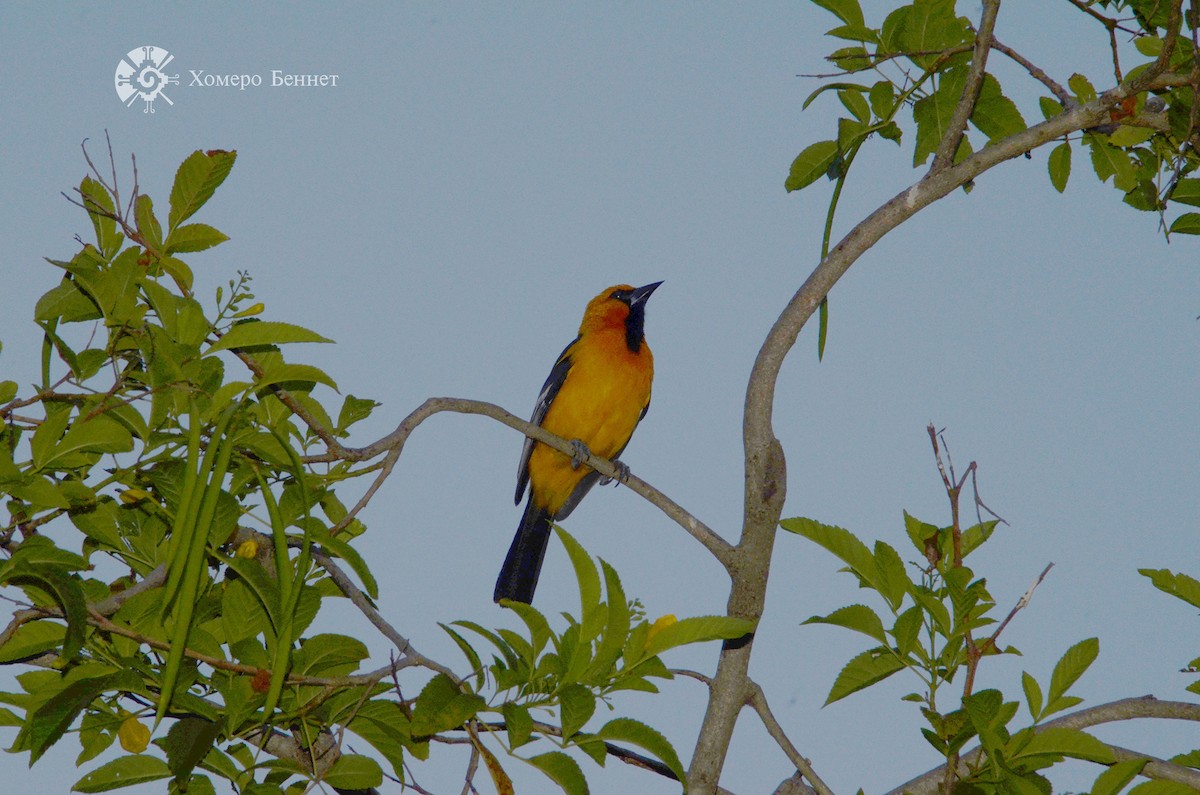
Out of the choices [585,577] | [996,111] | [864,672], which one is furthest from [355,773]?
[996,111]

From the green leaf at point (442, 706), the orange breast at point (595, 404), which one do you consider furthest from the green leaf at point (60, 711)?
the orange breast at point (595, 404)

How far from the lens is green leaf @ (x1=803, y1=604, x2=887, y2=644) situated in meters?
2.42

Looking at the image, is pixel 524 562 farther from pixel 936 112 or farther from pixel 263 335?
pixel 263 335

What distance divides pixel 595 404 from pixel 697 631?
4.12m

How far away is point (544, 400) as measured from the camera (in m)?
6.56

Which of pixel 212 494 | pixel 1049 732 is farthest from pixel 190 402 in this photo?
pixel 1049 732

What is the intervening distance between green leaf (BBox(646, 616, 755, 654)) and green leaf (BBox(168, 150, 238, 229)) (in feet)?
4.99

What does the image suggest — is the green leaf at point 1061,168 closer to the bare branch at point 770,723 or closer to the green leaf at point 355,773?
the bare branch at point 770,723

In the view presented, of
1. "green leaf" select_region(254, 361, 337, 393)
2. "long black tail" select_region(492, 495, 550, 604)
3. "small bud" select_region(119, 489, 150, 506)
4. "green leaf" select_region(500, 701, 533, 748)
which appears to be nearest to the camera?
"green leaf" select_region(500, 701, 533, 748)

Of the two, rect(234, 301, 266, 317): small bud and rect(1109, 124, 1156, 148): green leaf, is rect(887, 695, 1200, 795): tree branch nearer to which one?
rect(1109, 124, 1156, 148): green leaf

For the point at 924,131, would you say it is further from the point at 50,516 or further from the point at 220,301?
the point at 50,516

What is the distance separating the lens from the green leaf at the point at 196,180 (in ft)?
8.49

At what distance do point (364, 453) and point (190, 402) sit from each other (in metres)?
0.40

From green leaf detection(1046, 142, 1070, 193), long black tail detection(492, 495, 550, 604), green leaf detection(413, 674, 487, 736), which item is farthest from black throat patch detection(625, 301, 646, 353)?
green leaf detection(413, 674, 487, 736)
